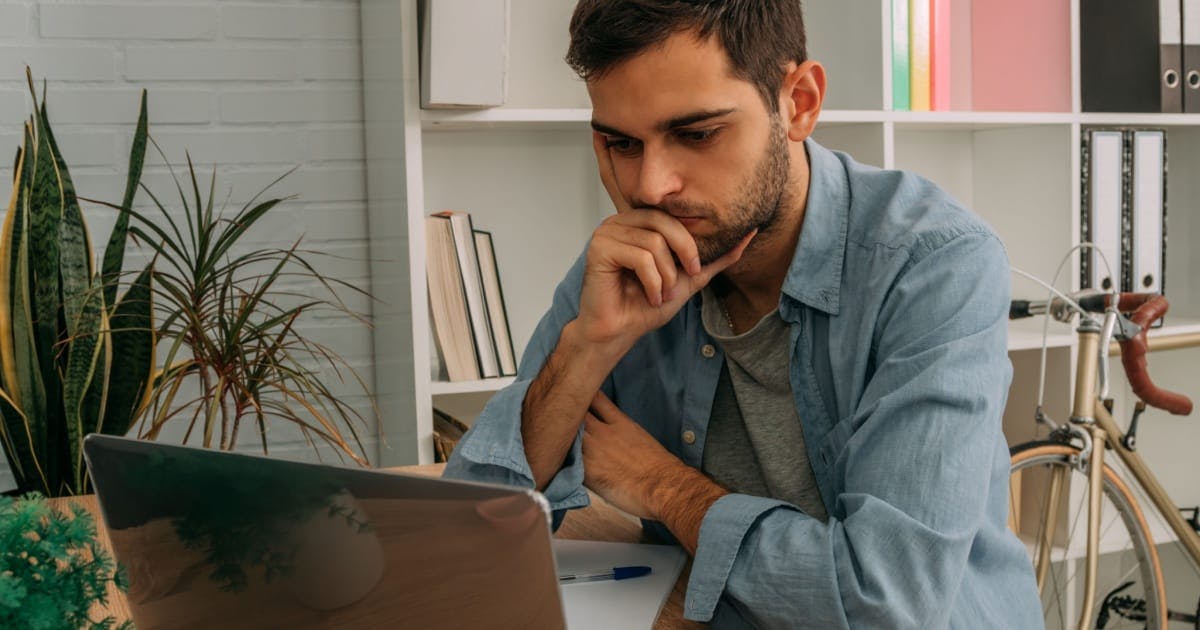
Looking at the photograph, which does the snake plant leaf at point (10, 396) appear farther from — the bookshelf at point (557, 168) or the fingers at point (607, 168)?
the fingers at point (607, 168)

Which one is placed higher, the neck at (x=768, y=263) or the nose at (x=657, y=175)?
the nose at (x=657, y=175)

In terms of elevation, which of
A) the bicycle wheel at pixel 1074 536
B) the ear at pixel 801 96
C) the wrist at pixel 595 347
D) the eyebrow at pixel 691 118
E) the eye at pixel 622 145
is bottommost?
the bicycle wheel at pixel 1074 536

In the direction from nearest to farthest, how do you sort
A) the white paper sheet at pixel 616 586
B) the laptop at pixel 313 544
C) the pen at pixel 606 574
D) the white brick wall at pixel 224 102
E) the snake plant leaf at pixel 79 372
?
the laptop at pixel 313 544
the white paper sheet at pixel 616 586
the pen at pixel 606 574
the snake plant leaf at pixel 79 372
the white brick wall at pixel 224 102

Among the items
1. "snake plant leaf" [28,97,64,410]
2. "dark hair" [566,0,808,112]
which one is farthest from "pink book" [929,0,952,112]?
"snake plant leaf" [28,97,64,410]

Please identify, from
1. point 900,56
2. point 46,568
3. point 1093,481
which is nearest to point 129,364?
point 46,568

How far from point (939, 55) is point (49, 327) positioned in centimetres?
172

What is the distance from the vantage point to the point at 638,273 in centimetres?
117

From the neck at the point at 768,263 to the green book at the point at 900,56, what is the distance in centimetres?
99

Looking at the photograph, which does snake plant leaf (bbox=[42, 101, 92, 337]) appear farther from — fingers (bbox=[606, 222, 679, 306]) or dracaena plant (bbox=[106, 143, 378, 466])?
fingers (bbox=[606, 222, 679, 306])

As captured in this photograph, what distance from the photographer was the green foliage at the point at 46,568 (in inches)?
20.5

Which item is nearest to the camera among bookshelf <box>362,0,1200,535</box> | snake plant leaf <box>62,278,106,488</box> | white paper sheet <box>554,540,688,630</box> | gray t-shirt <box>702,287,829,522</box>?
white paper sheet <box>554,540,688,630</box>

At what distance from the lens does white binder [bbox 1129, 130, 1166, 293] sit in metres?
2.41

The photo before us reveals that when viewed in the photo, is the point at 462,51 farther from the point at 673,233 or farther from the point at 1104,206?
the point at 1104,206

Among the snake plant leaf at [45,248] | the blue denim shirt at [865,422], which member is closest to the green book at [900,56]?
the blue denim shirt at [865,422]
